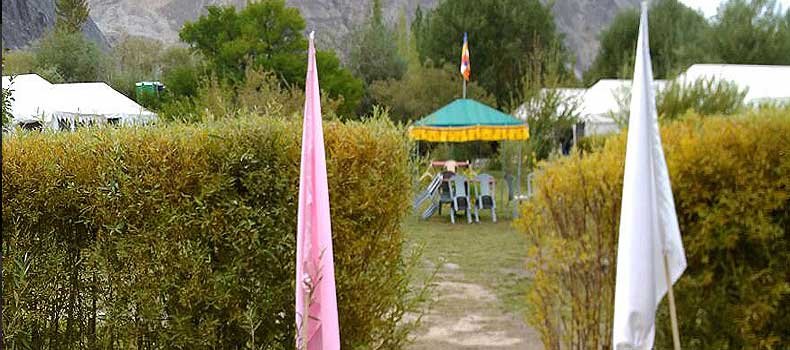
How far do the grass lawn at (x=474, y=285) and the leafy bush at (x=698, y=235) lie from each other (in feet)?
2.35

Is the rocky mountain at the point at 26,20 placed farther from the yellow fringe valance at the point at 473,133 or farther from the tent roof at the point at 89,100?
the yellow fringe valance at the point at 473,133

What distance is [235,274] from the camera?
140 inches

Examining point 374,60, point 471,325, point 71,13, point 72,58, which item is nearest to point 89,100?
point 471,325

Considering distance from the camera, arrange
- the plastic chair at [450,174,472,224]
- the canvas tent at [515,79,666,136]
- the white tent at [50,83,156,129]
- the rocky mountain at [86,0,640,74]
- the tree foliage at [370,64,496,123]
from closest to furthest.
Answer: the white tent at [50,83,156,129]
the plastic chair at [450,174,472,224]
the canvas tent at [515,79,666,136]
the tree foliage at [370,64,496,123]
the rocky mountain at [86,0,640,74]

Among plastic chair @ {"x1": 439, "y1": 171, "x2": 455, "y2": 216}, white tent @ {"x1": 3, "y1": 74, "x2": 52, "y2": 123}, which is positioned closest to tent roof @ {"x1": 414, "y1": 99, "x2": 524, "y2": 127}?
plastic chair @ {"x1": 439, "y1": 171, "x2": 455, "y2": 216}

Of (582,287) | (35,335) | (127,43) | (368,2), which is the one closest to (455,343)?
(582,287)

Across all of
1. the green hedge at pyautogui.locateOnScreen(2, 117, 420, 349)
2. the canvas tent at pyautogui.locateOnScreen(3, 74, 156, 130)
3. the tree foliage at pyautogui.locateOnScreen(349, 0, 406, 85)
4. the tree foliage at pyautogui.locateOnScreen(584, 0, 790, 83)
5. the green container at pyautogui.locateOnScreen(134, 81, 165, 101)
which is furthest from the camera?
the tree foliage at pyautogui.locateOnScreen(349, 0, 406, 85)

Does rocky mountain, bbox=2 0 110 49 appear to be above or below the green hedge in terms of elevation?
above

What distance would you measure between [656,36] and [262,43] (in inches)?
816

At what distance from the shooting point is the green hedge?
3510 mm

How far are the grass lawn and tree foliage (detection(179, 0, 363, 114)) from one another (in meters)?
16.3

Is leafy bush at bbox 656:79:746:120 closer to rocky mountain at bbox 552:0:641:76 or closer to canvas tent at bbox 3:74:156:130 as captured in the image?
canvas tent at bbox 3:74:156:130

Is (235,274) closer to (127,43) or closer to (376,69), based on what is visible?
(376,69)

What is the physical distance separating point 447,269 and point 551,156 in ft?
15.4
